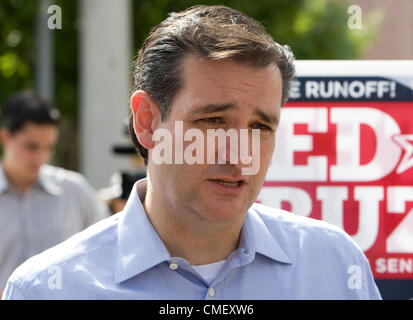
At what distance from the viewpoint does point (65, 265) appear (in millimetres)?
1762

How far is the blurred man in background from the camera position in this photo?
12.9 ft

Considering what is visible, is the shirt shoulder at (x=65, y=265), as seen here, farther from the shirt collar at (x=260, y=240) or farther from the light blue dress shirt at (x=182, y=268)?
the shirt collar at (x=260, y=240)

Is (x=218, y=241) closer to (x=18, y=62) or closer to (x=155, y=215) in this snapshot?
(x=155, y=215)

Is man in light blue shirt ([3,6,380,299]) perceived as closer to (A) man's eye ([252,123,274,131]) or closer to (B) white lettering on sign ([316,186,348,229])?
(A) man's eye ([252,123,274,131])

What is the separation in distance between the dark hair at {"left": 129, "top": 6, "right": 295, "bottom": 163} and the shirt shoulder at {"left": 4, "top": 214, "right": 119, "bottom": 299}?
32cm

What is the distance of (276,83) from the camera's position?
69.9 inches

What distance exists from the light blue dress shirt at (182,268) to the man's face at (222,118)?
136 millimetres

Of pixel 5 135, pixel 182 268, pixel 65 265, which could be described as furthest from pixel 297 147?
pixel 5 135

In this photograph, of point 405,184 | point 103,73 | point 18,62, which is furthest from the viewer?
point 18,62

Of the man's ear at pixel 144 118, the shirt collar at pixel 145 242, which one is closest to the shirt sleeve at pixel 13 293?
the shirt collar at pixel 145 242

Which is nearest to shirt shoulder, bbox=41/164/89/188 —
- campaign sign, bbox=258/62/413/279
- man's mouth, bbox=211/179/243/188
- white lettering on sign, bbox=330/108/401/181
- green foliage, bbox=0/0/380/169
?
campaign sign, bbox=258/62/413/279

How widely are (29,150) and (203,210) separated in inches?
105
